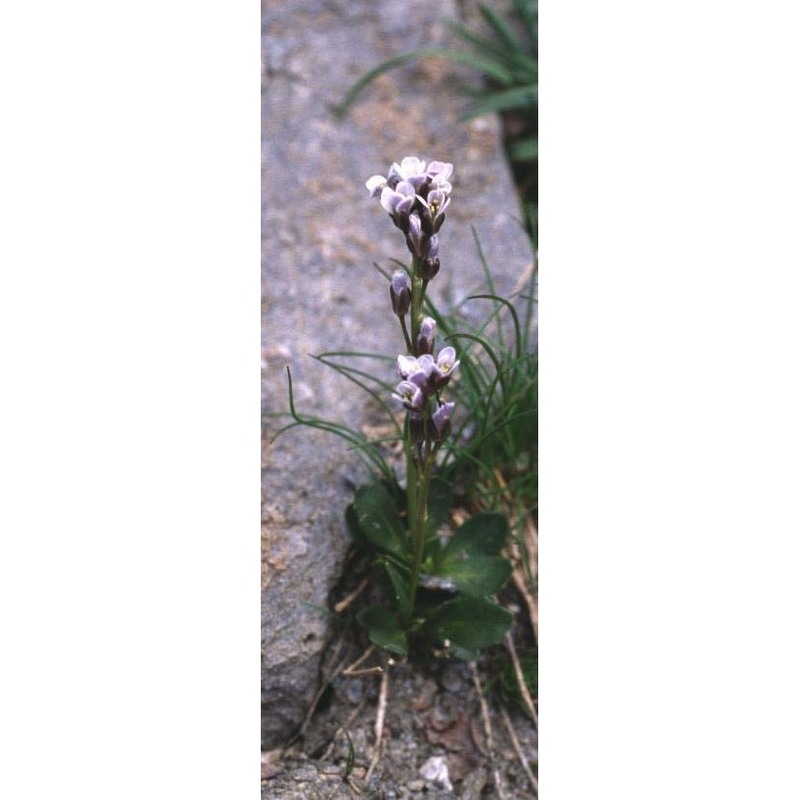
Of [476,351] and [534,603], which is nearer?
[534,603]

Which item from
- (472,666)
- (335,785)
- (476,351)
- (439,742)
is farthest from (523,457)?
(335,785)

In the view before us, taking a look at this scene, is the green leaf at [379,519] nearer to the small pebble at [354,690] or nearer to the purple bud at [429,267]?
the small pebble at [354,690]

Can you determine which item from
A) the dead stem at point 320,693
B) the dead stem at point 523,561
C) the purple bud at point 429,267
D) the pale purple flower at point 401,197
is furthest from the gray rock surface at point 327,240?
the pale purple flower at point 401,197

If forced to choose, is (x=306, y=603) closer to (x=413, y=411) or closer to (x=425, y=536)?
(x=425, y=536)

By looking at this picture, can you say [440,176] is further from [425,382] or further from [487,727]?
[487,727]

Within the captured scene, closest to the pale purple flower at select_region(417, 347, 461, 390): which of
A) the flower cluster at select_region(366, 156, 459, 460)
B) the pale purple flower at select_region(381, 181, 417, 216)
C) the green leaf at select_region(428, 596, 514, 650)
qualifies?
the flower cluster at select_region(366, 156, 459, 460)

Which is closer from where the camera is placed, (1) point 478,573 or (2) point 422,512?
(2) point 422,512

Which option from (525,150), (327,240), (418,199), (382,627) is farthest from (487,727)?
(525,150)
